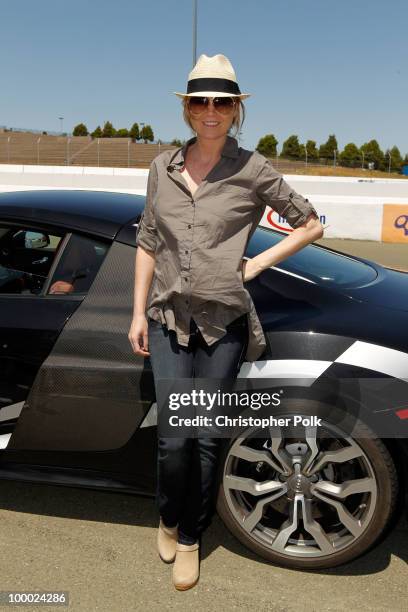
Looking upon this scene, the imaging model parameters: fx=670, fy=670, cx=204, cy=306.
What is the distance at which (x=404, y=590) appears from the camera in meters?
2.54

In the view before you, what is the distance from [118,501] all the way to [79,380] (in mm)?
852

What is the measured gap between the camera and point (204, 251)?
7.33ft

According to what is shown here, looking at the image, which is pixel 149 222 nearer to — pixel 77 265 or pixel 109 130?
pixel 77 265

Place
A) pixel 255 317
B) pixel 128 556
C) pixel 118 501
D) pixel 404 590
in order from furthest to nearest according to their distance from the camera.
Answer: pixel 118 501 → pixel 128 556 → pixel 404 590 → pixel 255 317

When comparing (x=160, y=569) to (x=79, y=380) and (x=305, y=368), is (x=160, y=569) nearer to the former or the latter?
(x=79, y=380)

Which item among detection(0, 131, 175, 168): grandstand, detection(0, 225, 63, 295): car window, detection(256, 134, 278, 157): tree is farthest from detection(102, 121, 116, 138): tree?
detection(0, 225, 63, 295): car window

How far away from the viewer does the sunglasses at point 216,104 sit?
7.51 feet

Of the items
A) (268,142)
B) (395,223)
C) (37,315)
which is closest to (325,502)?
(37,315)

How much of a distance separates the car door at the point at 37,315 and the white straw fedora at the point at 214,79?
765 mm

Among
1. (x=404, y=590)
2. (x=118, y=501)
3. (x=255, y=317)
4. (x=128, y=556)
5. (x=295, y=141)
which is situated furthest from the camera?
(x=295, y=141)

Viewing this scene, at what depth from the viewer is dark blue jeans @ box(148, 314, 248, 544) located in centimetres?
235

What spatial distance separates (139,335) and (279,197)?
70cm

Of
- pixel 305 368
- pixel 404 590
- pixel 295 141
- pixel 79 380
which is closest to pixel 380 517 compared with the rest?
pixel 404 590

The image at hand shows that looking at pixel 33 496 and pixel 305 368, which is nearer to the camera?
pixel 305 368
